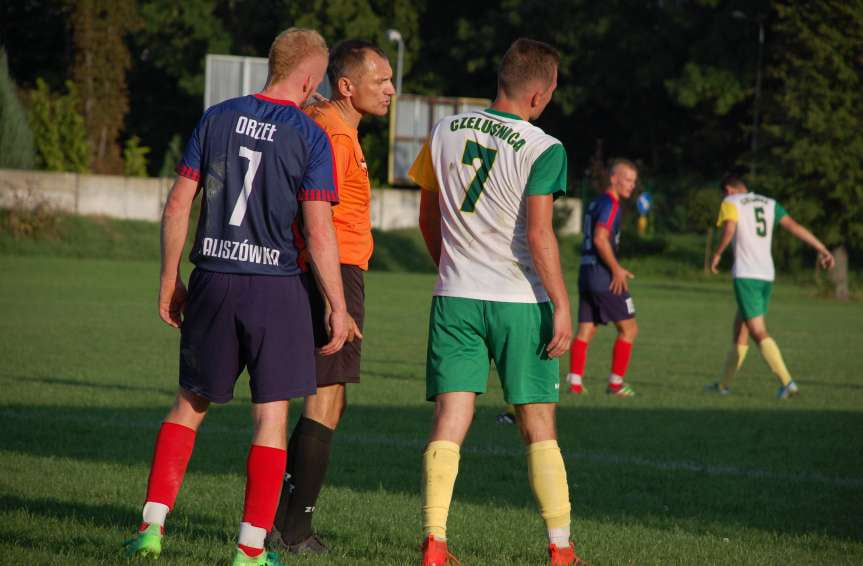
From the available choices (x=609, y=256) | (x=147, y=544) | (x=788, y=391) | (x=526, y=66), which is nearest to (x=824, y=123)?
(x=788, y=391)

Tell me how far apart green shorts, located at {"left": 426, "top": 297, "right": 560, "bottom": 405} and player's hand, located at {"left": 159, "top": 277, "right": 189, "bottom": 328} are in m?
1.02

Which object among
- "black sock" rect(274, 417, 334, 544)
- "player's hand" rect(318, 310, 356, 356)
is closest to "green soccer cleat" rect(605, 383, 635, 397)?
"black sock" rect(274, 417, 334, 544)

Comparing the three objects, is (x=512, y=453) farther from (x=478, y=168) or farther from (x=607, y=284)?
(x=607, y=284)

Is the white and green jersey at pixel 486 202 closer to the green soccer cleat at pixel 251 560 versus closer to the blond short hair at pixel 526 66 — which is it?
the blond short hair at pixel 526 66

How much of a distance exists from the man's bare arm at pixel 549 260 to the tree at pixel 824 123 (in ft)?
110

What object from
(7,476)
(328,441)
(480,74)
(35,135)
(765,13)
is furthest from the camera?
(480,74)

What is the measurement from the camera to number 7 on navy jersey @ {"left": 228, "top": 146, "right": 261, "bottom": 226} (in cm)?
486

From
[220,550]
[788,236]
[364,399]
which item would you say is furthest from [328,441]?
[788,236]

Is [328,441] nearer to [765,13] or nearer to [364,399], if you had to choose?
[364,399]

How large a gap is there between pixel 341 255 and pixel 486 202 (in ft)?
2.60

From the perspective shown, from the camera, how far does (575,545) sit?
585 centimetres

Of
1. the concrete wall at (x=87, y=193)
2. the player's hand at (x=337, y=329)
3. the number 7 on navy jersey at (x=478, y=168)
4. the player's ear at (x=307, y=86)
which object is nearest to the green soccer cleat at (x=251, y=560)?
the player's hand at (x=337, y=329)

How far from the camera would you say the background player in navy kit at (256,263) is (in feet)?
16.0

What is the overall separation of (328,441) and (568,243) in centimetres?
4029
